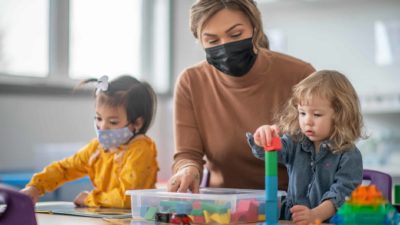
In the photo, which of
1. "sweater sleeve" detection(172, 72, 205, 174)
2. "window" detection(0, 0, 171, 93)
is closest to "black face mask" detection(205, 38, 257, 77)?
"sweater sleeve" detection(172, 72, 205, 174)

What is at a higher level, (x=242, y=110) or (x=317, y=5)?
(x=317, y=5)

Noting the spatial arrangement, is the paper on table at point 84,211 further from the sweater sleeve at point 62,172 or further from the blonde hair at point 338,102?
the blonde hair at point 338,102

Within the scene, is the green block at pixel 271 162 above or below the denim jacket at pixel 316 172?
above

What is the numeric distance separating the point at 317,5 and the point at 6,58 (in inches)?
67.4

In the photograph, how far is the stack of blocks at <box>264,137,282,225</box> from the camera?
4.00ft

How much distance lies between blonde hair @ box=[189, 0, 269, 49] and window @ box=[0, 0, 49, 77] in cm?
176

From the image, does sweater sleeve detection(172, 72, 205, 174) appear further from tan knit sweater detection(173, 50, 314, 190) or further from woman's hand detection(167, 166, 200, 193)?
woman's hand detection(167, 166, 200, 193)

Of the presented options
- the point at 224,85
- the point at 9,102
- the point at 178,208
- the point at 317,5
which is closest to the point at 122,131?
the point at 224,85

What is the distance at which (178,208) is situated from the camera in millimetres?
1458

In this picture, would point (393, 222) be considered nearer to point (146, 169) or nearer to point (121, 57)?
point (146, 169)

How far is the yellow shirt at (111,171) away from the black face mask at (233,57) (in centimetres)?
28

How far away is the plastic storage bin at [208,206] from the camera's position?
1404mm

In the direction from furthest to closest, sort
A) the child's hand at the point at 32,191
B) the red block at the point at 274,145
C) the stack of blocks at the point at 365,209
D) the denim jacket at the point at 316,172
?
the child's hand at the point at 32,191
the denim jacket at the point at 316,172
the red block at the point at 274,145
the stack of blocks at the point at 365,209

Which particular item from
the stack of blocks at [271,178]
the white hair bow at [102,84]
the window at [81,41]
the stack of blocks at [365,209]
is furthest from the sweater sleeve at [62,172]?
the window at [81,41]
